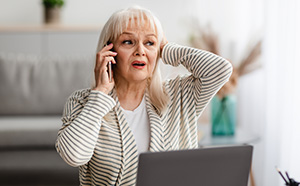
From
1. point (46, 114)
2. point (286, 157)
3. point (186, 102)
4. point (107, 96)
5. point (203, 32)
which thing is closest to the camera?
point (107, 96)

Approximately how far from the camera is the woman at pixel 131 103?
1.24 meters

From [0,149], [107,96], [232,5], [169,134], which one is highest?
[232,5]

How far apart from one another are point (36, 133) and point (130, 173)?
4.74ft

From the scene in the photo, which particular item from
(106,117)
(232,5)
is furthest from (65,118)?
(232,5)

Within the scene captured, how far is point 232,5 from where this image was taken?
355cm

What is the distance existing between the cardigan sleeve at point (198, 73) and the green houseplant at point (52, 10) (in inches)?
106

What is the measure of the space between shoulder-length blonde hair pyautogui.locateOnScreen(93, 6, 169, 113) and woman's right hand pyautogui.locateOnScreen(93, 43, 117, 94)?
4 centimetres

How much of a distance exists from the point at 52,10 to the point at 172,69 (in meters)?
1.72

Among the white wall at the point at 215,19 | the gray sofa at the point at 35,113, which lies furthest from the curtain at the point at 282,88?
the gray sofa at the point at 35,113

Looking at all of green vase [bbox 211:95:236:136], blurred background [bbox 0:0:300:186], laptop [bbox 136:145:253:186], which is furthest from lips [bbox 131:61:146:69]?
green vase [bbox 211:95:236:136]

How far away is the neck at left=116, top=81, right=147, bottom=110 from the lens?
139 cm

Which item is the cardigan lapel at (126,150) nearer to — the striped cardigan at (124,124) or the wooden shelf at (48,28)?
the striped cardigan at (124,124)

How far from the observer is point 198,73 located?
52.2 inches

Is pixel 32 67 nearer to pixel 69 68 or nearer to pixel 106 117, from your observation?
pixel 69 68
